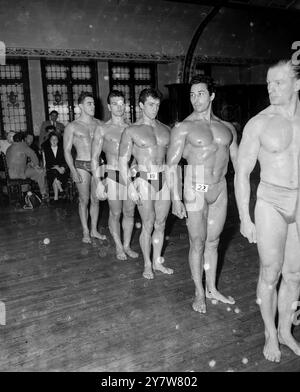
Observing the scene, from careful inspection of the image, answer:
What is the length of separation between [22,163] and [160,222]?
4.53 metres

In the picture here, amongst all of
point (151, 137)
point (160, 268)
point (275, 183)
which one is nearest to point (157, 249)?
point (160, 268)

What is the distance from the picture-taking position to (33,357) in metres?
2.55

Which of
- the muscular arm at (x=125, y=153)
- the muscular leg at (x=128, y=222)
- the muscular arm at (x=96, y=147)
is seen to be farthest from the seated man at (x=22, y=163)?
the muscular arm at (x=125, y=153)

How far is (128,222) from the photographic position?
14.1 feet

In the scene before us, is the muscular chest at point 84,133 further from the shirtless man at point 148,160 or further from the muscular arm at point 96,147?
the shirtless man at point 148,160

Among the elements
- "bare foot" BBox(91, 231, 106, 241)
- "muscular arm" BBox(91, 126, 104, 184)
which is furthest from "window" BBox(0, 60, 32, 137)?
"muscular arm" BBox(91, 126, 104, 184)

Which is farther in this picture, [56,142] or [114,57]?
[114,57]

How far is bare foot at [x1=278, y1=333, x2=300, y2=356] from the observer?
2.45 m

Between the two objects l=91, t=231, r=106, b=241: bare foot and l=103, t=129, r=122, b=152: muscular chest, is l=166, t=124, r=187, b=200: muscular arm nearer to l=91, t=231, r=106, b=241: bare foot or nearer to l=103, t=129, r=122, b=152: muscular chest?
l=103, t=129, r=122, b=152: muscular chest

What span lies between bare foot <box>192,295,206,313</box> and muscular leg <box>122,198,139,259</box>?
4.42 feet

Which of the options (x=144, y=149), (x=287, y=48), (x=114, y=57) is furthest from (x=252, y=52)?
(x=144, y=149)

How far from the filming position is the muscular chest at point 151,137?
3.53 metres

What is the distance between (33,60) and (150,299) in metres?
9.35
